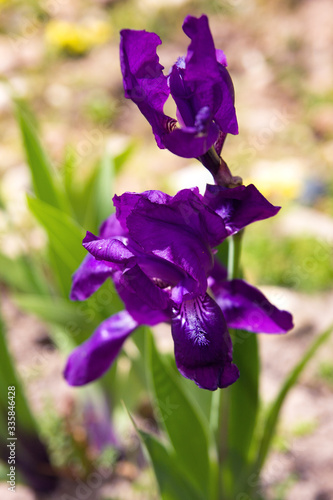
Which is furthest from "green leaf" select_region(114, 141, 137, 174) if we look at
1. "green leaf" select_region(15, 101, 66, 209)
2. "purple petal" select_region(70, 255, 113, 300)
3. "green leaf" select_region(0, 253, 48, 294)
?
"purple petal" select_region(70, 255, 113, 300)

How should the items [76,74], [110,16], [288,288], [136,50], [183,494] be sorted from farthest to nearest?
1. [110,16]
2. [76,74]
3. [288,288]
4. [183,494]
5. [136,50]

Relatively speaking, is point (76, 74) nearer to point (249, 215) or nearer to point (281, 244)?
point (281, 244)

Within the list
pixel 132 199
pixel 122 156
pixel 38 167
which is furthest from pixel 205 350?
pixel 122 156

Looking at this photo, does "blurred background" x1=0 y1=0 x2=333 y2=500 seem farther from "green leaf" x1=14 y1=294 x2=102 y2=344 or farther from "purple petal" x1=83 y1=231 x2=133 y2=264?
"purple petal" x1=83 y1=231 x2=133 y2=264

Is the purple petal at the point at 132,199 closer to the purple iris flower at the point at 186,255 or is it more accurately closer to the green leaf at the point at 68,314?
the purple iris flower at the point at 186,255

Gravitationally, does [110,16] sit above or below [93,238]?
above

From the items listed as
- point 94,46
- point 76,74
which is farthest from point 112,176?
point 94,46

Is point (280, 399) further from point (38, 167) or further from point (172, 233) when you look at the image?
point (38, 167)
